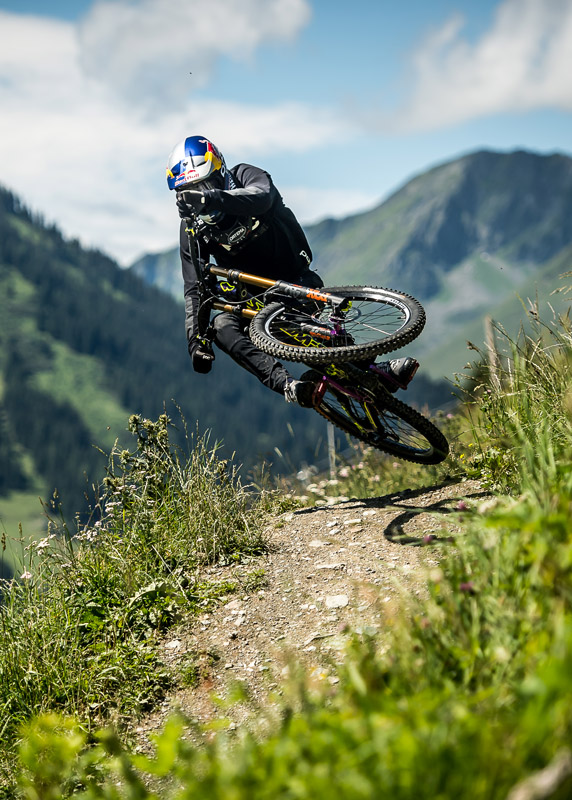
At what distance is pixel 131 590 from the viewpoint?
521 centimetres

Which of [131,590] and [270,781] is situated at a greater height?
[270,781]

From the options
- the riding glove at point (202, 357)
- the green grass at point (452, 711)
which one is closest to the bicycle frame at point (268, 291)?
the riding glove at point (202, 357)

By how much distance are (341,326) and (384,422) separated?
1.06 metres

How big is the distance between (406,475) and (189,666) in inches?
215

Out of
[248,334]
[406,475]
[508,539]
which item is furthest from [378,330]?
[406,475]

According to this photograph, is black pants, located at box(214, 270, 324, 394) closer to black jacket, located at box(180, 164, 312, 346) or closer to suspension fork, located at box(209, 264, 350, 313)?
black jacket, located at box(180, 164, 312, 346)

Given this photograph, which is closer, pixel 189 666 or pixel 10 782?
pixel 10 782

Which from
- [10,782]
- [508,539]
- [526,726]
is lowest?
[10,782]

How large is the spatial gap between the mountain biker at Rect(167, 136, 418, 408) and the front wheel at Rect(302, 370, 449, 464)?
0.24 m

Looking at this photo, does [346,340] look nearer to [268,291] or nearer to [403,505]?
[268,291]

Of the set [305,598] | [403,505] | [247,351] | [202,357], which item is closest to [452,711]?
[305,598]

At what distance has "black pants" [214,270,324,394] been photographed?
20.4ft

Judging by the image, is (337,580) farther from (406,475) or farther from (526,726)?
(406,475)

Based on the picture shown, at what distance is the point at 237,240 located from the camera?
6.82 meters
